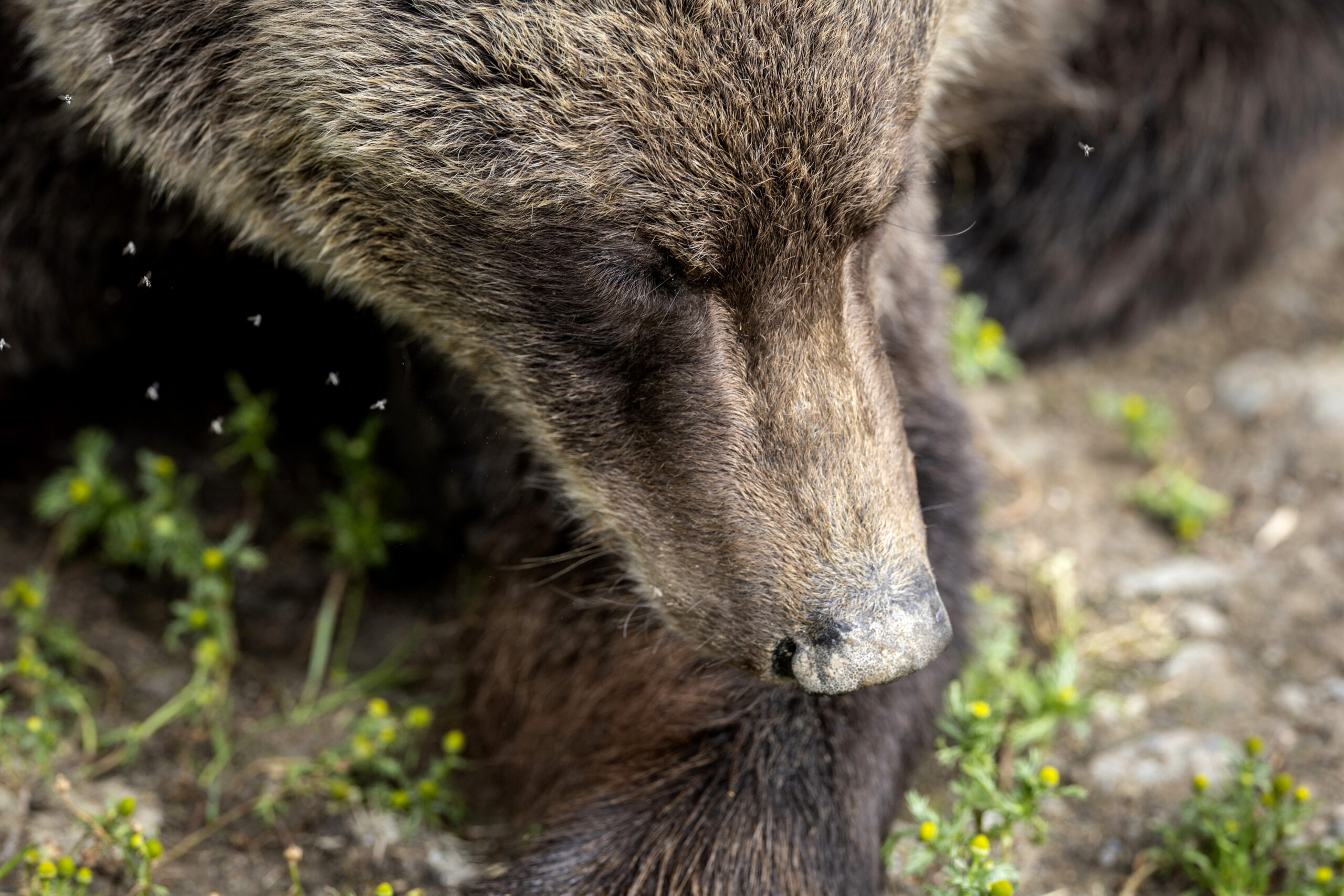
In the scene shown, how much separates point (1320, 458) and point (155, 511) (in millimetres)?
3428

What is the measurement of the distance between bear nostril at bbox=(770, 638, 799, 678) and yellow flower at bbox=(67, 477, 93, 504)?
1.95 meters

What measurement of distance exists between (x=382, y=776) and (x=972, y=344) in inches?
86.4

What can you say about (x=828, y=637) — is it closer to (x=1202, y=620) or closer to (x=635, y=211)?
(x=635, y=211)

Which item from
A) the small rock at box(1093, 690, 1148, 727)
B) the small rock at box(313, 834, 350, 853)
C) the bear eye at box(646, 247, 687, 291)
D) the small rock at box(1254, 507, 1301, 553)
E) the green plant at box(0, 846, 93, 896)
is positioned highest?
the bear eye at box(646, 247, 687, 291)

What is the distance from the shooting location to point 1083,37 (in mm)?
4379

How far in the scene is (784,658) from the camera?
2301mm

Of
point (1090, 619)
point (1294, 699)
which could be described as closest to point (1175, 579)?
point (1090, 619)

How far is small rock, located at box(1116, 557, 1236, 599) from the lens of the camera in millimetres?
3607

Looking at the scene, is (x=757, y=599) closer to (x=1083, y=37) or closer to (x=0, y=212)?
(x=0, y=212)

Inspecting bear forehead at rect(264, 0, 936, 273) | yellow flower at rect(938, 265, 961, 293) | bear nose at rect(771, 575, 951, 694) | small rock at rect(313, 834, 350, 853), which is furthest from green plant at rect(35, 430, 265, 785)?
yellow flower at rect(938, 265, 961, 293)

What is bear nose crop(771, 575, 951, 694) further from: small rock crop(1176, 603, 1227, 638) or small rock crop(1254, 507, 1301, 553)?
small rock crop(1254, 507, 1301, 553)

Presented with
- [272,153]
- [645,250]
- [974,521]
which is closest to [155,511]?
[272,153]

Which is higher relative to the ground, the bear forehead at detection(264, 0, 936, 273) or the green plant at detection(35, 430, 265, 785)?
the bear forehead at detection(264, 0, 936, 273)

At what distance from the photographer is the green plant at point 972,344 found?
3.99m
